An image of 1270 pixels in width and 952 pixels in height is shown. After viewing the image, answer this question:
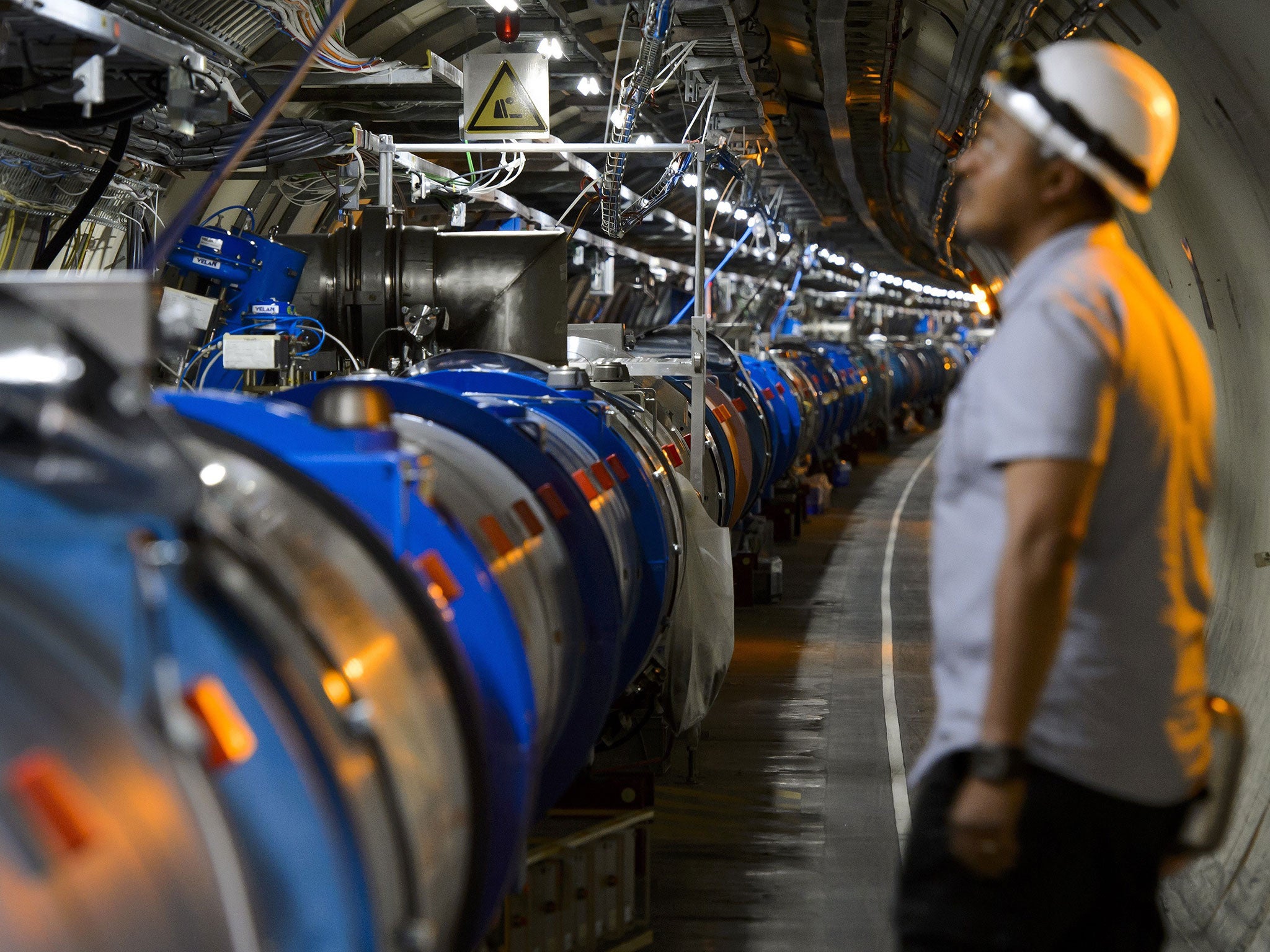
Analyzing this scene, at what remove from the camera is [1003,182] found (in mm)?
1867

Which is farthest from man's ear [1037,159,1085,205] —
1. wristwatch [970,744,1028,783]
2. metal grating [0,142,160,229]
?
metal grating [0,142,160,229]

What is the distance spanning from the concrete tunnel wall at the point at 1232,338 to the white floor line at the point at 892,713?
32.5 inches

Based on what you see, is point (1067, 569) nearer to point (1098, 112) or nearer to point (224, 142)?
point (1098, 112)

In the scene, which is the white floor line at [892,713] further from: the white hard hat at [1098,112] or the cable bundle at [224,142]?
the cable bundle at [224,142]

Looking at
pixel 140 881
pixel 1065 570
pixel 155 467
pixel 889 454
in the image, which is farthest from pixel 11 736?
pixel 889 454

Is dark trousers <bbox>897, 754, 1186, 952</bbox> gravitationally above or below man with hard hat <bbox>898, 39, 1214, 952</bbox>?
below

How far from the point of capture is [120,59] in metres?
2.89

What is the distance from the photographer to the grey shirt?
5.55ft

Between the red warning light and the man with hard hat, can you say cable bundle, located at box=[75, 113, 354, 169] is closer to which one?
the red warning light

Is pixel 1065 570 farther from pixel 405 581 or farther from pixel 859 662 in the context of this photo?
pixel 859 662

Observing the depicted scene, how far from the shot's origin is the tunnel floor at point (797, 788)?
4.10 metres

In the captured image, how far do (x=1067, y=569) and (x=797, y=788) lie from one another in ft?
12.5

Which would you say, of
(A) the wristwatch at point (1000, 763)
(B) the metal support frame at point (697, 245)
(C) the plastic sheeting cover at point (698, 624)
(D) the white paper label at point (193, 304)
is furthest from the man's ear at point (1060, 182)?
(B) the metal support frame at point (697, 245)

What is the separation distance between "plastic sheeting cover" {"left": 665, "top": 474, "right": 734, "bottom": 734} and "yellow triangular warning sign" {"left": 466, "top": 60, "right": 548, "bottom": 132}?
235 centimetres
